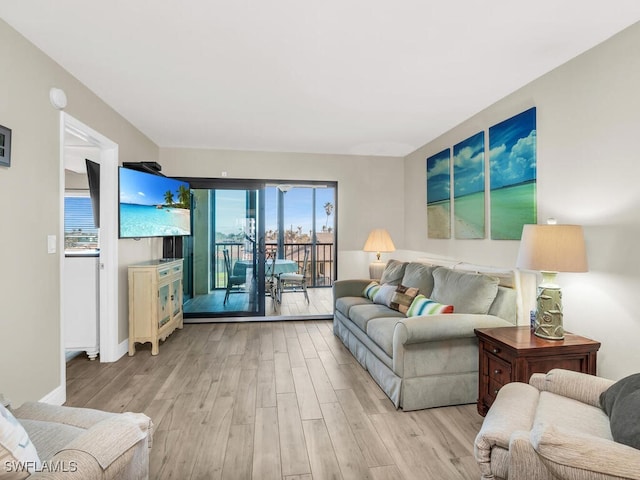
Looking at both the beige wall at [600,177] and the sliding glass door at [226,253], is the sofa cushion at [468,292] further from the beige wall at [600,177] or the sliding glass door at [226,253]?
the sliding glass door at [226,253]

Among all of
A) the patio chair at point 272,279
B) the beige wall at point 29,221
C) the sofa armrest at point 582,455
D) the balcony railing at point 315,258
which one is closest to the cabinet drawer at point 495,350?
the sofa armrest at point 582,455

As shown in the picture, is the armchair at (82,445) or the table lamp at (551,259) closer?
the armchair at (82,445)

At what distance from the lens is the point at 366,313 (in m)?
3.42

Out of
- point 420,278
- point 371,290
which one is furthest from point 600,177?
point 371,290

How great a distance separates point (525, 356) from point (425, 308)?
3.10ft

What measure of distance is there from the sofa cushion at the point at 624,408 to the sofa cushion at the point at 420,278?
2013 mm

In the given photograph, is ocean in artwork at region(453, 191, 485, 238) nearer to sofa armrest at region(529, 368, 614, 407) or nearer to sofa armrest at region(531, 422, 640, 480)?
sofa armrest at region(529, 368, 614, 407)

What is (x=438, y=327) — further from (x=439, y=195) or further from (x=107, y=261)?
(x=107, y=261)

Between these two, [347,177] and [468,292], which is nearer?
[468,292]

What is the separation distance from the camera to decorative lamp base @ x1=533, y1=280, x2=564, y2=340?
87.5 inches

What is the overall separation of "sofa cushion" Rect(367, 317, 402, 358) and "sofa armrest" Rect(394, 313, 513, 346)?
17 cm

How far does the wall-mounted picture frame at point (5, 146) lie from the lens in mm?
1959

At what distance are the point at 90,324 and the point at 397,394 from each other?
10.2 ft

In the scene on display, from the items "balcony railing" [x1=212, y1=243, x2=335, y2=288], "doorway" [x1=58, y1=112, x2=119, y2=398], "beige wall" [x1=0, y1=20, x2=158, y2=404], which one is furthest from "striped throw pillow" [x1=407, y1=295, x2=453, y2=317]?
"balcony railing" [x1=212, y1=243, x2=335, y2=288]
